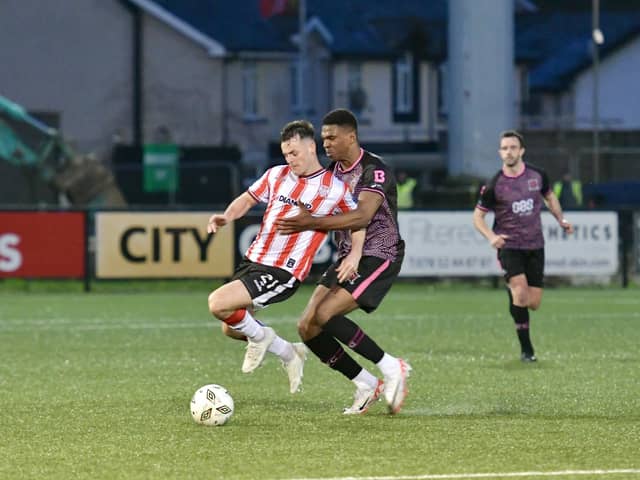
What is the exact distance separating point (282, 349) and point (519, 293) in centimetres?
419

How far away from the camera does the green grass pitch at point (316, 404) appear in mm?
8539

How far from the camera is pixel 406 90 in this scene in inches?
2226

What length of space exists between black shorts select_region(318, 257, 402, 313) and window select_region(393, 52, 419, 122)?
150ft

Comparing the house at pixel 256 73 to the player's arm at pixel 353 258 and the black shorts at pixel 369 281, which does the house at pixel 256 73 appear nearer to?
the black shorts at pixel 369 281

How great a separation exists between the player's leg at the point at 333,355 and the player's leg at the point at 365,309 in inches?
2.2

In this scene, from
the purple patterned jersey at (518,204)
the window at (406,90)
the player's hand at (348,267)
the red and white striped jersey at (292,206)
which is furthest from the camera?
the window at (406,90)

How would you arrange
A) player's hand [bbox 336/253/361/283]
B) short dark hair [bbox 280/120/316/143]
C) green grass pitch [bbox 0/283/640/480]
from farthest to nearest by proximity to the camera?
short dark hair [bbox 280/120/316/143], player's hand [bbox 336/253/361/283], green grass pitch [bbox 0/283/640/480]

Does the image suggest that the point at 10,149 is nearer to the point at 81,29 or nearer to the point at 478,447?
the point at 81,29

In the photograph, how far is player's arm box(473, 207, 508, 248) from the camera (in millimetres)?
13945

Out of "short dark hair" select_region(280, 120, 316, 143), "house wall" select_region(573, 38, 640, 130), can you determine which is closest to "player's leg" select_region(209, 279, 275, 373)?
"short dark hair" select_region(280, 120, 316, 143)

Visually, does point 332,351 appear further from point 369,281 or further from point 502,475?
point 502,475

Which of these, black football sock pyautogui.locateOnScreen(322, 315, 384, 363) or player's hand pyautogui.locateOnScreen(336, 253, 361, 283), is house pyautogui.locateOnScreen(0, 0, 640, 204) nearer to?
black football sock pyautogui.locateOnScreen(322, 315, 384, 363)

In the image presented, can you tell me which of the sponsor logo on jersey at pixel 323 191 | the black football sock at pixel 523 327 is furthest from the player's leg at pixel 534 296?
the sponsor logo on jersey at pixel 323 191

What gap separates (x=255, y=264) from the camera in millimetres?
10688
